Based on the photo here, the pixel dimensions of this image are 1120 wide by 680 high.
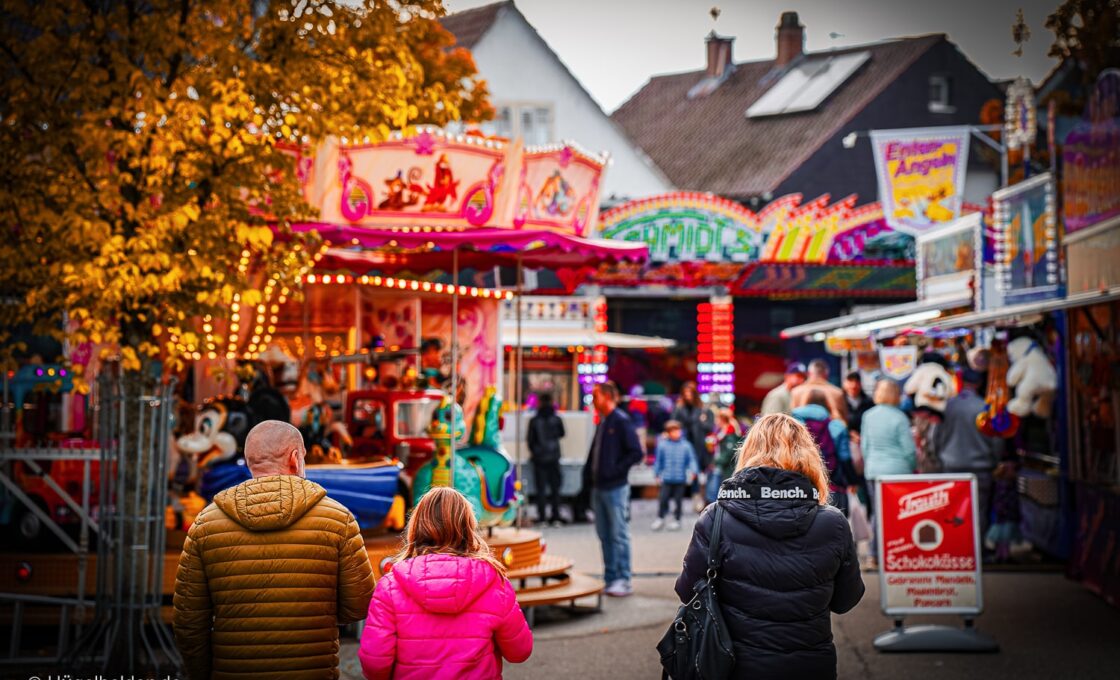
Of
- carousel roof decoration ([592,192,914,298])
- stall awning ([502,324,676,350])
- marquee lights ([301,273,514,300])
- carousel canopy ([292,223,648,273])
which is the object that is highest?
carousel roof decoration ([592,192,914,298])

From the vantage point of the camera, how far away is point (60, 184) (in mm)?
8375

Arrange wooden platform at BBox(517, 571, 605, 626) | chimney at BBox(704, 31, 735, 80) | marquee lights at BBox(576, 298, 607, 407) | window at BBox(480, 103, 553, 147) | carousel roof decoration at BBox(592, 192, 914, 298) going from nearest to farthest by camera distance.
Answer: wooden platform at BBox(517, 571, 605, 626), carousel roof decoration at BBox(592, 192, 914, 298), marquee lights at BBox(576, 298, 607, 407), window at BBox(480, 103, 553, 147), chimney at BBox(704, 31, 735, 80)

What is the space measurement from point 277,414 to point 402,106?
2.91m

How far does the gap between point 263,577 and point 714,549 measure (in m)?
1.61

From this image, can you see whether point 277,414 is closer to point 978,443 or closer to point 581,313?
point 978,443

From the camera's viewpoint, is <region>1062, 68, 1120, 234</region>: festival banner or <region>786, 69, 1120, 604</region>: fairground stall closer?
<region>1062, 68, 1120, 234</region>: festival banner

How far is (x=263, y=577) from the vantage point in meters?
4.73

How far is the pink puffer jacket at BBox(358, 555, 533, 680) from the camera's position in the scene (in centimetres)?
448

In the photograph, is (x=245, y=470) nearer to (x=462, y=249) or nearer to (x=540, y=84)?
(x=462, y=249)

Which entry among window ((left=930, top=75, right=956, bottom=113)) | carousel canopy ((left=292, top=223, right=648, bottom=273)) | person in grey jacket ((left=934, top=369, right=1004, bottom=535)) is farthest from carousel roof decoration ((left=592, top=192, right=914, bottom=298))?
person in grey jacket ((left=934, top=369, right=1004, bottom=535))

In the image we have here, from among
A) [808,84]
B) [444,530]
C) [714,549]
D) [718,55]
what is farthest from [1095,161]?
[718,55]

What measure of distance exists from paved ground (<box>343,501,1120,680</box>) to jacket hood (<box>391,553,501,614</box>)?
415 centimetres

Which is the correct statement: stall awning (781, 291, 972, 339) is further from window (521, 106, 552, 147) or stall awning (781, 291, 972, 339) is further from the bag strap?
the bag strap

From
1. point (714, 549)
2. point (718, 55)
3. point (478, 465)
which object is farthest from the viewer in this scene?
point (718, 55)
